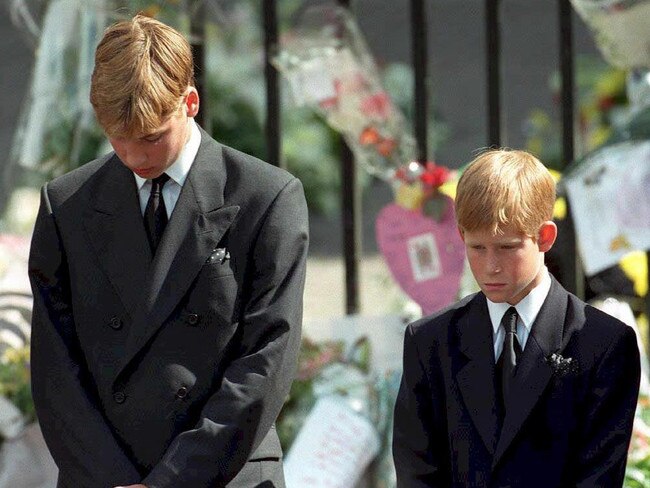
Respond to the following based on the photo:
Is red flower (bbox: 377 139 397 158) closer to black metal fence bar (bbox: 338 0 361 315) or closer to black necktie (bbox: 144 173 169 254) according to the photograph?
black metal fence bar (bbox: 338 0 361 315)

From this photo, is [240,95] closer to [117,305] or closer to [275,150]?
[275,150]

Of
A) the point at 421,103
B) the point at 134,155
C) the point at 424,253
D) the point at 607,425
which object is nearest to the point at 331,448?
the point at 424,253

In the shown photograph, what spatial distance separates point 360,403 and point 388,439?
0.39ft

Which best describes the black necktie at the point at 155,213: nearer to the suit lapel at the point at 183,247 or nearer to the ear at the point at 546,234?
the suit lapel at the point at 183,247

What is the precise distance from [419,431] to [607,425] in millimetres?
326

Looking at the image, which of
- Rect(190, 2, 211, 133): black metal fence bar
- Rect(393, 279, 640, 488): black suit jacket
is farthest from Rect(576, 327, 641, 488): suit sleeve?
Rect(190, 2, 211, 133): black metal fence bar

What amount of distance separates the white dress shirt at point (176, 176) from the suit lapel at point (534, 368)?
26.6 inches

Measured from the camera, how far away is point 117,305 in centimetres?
264

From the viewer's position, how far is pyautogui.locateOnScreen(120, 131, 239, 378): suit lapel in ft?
8.51

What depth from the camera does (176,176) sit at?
2658 mm

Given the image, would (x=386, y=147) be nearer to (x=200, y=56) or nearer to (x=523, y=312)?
(x=200, y=56)

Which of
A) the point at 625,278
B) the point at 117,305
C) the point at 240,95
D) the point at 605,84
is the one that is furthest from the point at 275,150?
the point at 240,95

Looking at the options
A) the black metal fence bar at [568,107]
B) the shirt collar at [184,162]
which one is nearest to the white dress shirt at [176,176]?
the shirt collar at [184,162]

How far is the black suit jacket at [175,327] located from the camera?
2.58 meters
